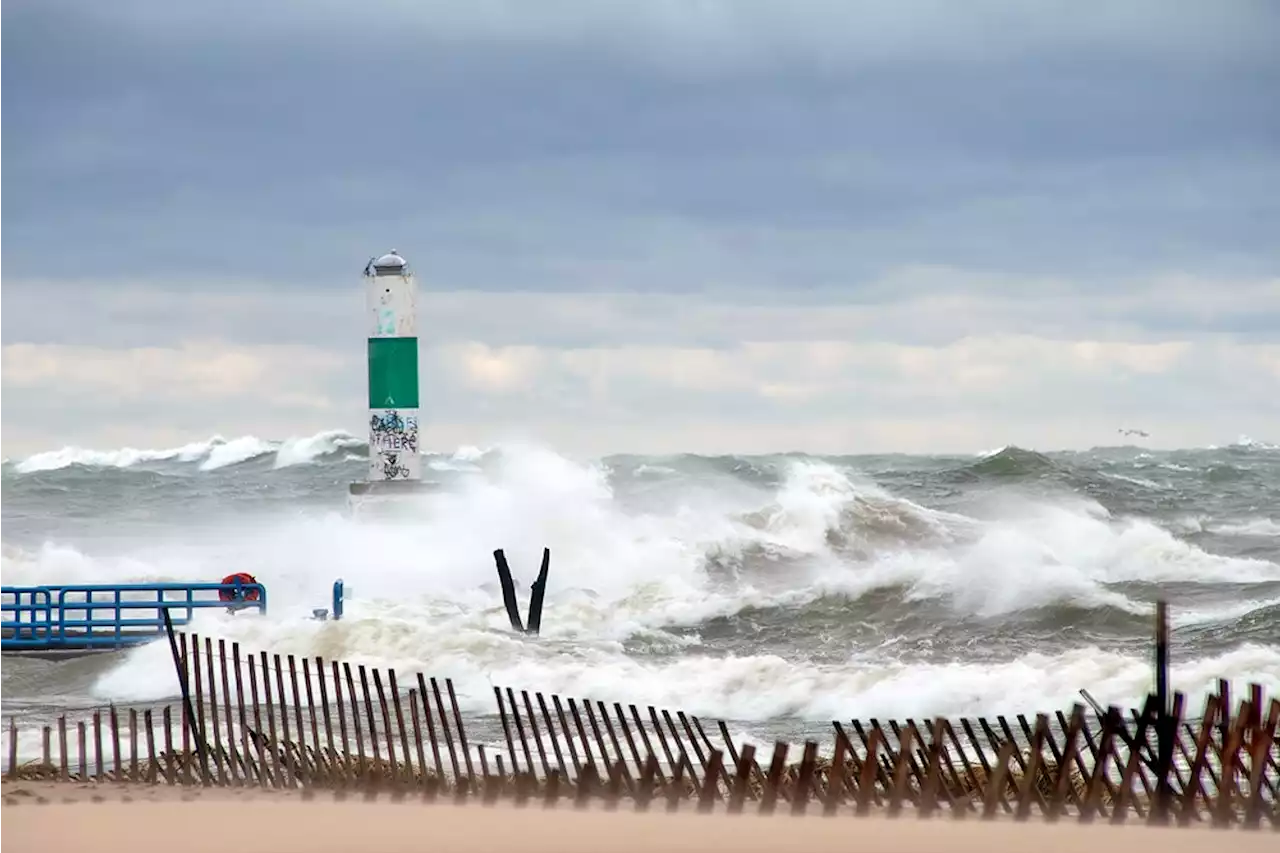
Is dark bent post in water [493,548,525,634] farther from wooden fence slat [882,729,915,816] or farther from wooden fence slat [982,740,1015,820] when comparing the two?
wooden fence slat [982,740,1015,820]

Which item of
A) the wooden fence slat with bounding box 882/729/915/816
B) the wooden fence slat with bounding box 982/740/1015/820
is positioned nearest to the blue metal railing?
the wooden fence slat with bounding box 882/729/915/816

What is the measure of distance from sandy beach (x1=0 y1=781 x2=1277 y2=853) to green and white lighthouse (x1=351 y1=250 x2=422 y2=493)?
57.5 ft

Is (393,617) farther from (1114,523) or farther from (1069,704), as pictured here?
(1114,523)

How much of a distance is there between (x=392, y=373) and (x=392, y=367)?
92 mm

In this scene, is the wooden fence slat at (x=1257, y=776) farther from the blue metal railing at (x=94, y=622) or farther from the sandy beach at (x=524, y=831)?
the blue metal railing at (x=94, y=622)

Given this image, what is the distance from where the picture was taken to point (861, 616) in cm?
2611

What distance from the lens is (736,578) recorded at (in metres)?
32.6

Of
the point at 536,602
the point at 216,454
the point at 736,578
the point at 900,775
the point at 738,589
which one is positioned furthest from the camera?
the point at 216,454

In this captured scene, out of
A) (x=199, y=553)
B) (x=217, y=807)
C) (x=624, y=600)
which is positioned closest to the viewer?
(x=217, y=807)

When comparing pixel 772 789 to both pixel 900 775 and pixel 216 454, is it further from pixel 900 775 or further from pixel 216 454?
pixel 216 454

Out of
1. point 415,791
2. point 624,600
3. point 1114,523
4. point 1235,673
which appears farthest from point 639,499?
point 415,791

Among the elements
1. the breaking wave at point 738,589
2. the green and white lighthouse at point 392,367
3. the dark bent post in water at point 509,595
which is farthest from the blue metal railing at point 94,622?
the green and white lighthouse at point 392,367

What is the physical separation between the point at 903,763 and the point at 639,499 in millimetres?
39391

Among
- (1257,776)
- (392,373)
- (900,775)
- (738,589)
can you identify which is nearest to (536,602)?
(392,373)
